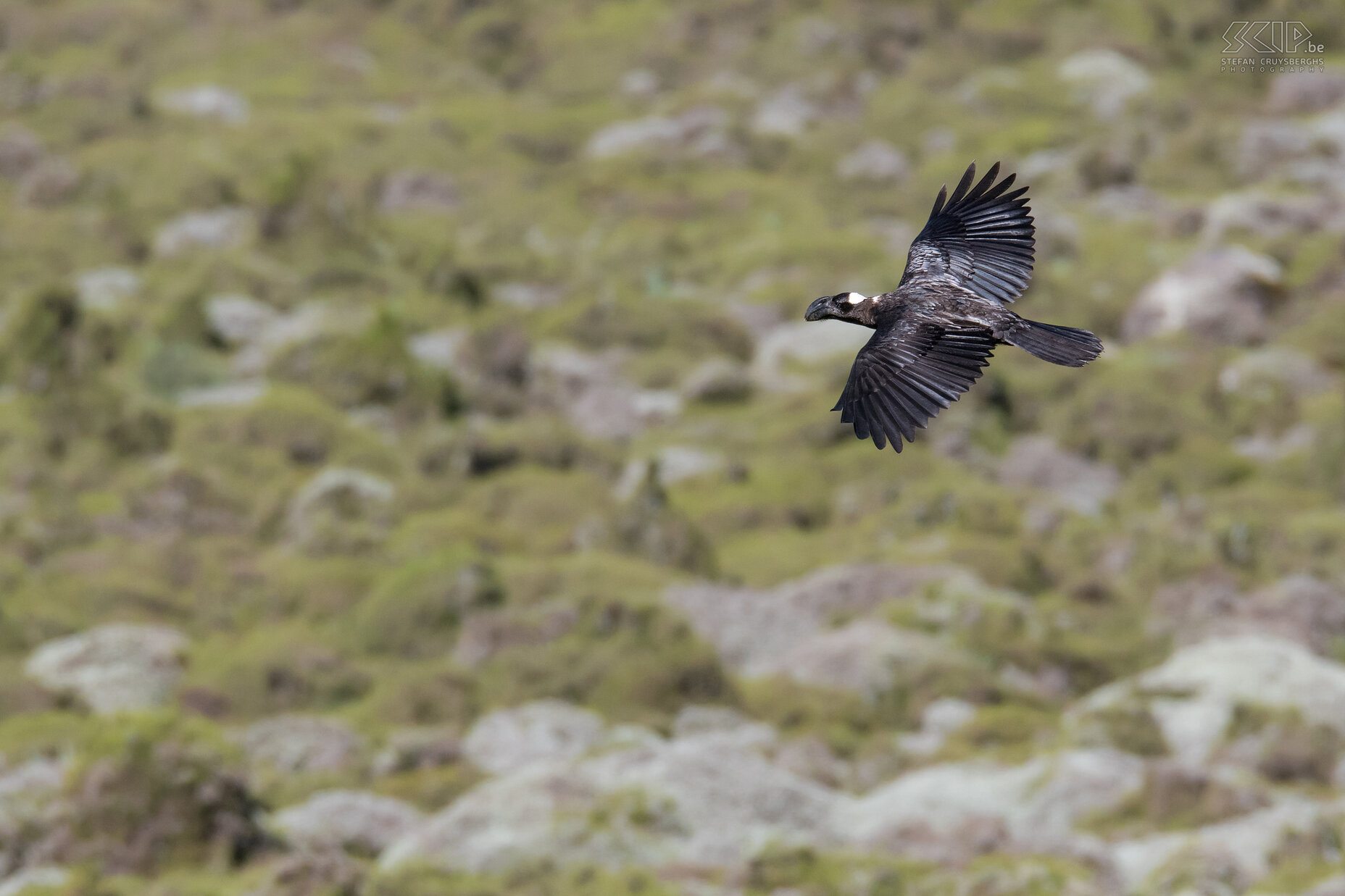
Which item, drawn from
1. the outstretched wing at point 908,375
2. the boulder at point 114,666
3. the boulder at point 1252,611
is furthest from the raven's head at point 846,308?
the boulder at point 1252,611

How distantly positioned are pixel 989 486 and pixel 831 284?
25559 millimetres

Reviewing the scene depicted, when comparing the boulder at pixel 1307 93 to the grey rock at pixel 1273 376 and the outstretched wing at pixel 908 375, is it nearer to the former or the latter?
the grey rock at pixel 1273 376

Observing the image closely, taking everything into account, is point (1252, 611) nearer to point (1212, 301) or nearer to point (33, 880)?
point (33, 880)

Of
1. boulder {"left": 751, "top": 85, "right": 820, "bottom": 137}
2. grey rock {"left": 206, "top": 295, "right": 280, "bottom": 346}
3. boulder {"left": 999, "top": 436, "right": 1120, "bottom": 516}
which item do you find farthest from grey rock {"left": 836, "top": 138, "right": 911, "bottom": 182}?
boulder {"left": 999, "top": 436, "right": 1120, "bottom": 516}

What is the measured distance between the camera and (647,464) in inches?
2419

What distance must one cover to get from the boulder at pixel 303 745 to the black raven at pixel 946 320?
23456 millimetres

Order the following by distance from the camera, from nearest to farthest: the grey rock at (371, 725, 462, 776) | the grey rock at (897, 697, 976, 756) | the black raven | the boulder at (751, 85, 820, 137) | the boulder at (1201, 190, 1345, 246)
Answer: the black raven < the grey rock at (371, 725, 462, 776) < the grey rock at (897, 697, 976, 756) < the boulder at (1201, 190, 1345, 246) < the boulder at (751, 85, 820, 137)

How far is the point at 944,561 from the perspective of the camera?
174 feet

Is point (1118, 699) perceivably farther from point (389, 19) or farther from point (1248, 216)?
point (389, 19)

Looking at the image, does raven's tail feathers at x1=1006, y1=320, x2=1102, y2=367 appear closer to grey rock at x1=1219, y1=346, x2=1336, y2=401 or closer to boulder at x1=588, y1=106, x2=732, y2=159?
grey rock at x1=1219, y1=346, x2=1336, y2=401

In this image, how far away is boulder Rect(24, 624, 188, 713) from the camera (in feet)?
136

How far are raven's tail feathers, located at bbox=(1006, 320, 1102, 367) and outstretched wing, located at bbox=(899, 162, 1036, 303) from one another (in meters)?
1.39

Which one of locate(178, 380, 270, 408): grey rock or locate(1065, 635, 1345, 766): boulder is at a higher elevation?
locate(178, 380, 270, 408): grey rock

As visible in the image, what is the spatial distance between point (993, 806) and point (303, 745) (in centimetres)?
1396
